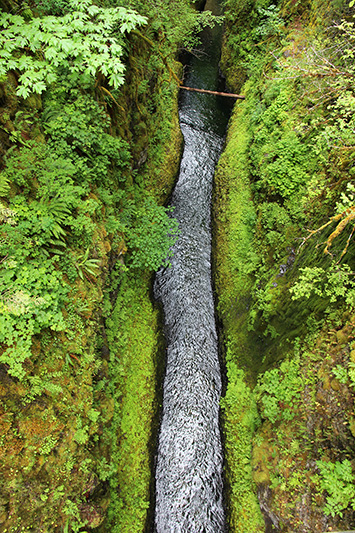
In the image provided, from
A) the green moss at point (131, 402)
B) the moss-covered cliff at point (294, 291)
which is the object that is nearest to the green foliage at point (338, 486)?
the moss-covered cliff at point (294, 291)

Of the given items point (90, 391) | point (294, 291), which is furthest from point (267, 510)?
point (294, 291)

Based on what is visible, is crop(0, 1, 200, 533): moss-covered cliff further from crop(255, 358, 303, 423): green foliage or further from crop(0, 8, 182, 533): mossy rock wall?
crop(255, 358, 303, 423): green foliage

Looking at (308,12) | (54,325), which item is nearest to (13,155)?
(54,325)

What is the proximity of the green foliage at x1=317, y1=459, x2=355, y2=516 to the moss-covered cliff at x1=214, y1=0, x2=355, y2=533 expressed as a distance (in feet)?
0.05

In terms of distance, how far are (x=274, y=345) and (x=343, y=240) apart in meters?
3.34

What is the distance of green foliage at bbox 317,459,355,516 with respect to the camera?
187 inches

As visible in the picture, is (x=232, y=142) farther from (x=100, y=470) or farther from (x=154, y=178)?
(x=100, y=470)

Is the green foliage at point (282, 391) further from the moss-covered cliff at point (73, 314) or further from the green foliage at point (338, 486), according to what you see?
the moss-covered cliff at point (73, 314)

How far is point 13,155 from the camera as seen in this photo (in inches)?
210

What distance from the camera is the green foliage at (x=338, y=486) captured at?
4762mm

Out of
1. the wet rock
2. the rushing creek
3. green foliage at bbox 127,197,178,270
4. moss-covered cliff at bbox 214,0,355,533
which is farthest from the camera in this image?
green foliage at bbox 127,197,178,270

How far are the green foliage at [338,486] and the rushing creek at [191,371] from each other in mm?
3180

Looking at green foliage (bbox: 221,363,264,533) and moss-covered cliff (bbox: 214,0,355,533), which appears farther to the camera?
green foliage (bbox: 221,363,264,533)

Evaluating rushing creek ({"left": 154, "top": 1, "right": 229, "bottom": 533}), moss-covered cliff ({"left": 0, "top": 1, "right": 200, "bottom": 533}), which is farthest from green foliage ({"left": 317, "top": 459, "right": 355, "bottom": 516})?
moss-covered cliff ({"left": 0, "top": 1, "right": 200, "bottom": 533})
